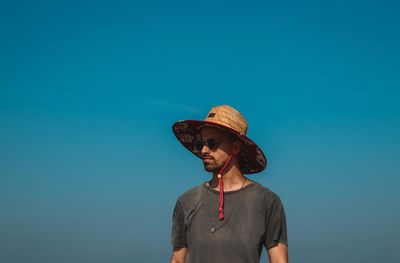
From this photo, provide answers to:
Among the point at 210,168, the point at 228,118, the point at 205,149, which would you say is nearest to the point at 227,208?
the point at 210,168

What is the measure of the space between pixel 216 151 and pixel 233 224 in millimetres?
1006

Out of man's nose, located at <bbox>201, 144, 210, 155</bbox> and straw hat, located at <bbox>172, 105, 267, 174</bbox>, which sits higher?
straw hat, located at <bbox>172, 105, 267, 174</bbox>

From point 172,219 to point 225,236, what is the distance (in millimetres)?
1127

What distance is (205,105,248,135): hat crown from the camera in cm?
835

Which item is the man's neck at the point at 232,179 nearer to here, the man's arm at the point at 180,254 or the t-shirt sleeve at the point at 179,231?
the t-shirt sleeve at the point at 179,231

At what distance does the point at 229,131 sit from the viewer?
27.4ft

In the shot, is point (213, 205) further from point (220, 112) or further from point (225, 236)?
point (220, 112)

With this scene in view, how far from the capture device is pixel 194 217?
841 centimetres

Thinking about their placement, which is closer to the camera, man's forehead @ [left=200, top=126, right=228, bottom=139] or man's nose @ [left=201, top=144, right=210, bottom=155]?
man's nose @ [left=201, top=144, right=210, bottom=155]

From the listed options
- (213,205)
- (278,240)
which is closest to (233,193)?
(213,205)

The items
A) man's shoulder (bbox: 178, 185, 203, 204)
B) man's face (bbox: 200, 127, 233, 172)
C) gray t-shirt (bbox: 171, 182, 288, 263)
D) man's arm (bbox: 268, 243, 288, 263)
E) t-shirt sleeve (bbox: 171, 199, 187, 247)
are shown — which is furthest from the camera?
t-shirt sleeve (bbox: 171, 199, 187, 247)

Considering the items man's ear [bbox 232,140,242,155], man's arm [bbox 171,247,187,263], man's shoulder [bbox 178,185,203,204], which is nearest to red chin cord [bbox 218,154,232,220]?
man's ear [bbox 232,140,242,155]

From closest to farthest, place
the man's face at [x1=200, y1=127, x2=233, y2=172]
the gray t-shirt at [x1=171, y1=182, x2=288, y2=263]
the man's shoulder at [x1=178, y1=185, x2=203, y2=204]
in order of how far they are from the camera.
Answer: the gray t-shirt at [x1=171, y1=182, x2=288, y2=263]
the man's face at [x1=200, y1=127, x2=233, y2=172]
the man's shoulder at [x1=178, y1=185, x2=203, y2=204]

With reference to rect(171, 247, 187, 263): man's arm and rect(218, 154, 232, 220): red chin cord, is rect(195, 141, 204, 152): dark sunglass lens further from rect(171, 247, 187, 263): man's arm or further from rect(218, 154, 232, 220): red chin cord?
rect(171, 247, 187, 263): man's arm
